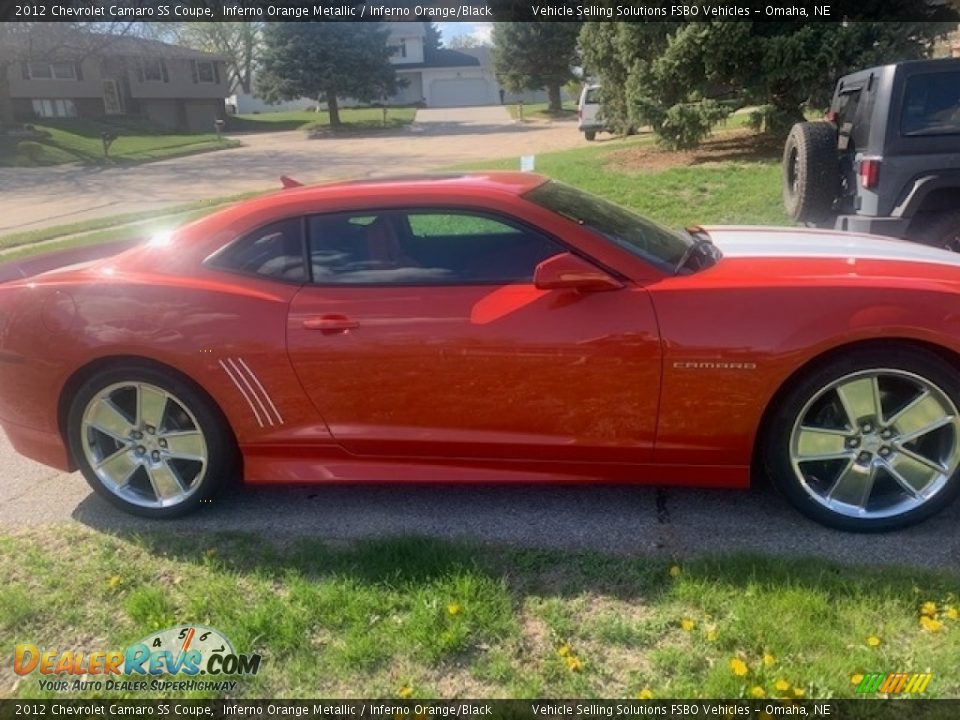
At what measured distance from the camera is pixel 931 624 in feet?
8.21

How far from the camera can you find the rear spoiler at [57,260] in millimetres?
3908

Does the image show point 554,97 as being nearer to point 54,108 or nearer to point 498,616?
point 54,108

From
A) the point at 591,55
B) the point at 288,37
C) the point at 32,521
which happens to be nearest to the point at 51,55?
the point at 288,37

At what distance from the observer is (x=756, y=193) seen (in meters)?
9.95

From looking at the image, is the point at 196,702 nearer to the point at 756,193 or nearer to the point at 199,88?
the point at 756,193

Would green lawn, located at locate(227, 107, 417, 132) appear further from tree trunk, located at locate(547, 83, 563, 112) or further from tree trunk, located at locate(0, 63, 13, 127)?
tree trunk, located at locate(0, 63, 13, 127)

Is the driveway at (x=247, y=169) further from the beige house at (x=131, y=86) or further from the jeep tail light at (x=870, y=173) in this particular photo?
the jeep tail light at (x=870, y=173)

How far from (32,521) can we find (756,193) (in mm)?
8951

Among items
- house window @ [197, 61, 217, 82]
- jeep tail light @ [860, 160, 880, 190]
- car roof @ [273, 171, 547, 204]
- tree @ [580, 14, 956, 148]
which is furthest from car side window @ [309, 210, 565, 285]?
house window @ [197, 61, 217, 82]

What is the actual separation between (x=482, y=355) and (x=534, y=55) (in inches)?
A: 1698

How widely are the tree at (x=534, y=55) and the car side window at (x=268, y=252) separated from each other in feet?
137

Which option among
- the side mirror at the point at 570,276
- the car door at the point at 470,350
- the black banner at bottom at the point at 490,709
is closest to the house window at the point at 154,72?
the car door at the point at 470,350

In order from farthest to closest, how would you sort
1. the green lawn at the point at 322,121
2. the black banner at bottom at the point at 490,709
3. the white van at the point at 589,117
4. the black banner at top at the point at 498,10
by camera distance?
the green lawn at the point at 322,121, the white van at the point at 589,117, the black banner at top at the point at 498,10, the black banner at bottom at the point at 490,709

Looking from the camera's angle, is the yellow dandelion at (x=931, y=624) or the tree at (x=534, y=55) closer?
the yellow dandelion at (x=931, y=624)
